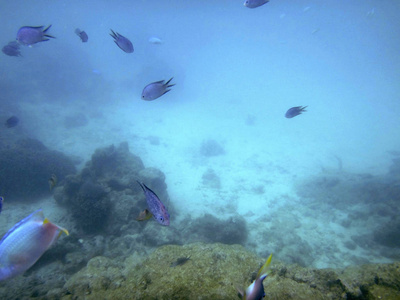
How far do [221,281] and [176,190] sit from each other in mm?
10652

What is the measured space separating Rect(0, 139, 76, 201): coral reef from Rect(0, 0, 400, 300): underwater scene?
0.06m

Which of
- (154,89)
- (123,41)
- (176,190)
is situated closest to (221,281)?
(154,89)

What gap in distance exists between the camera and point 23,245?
1211 mm

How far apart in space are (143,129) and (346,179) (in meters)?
22.5

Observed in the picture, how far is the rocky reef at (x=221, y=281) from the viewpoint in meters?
2.14

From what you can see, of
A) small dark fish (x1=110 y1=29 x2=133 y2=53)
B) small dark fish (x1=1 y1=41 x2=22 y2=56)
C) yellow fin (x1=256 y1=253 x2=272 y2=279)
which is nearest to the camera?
yellow fin (x1=256 y1=253 x2=272 y2=279)

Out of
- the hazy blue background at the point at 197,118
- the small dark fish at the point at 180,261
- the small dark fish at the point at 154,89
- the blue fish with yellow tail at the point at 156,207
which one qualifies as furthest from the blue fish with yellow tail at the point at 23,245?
the hazy blue background at the point at 197,118

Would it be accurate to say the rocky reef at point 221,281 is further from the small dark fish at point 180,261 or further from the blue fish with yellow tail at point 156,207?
the blue fish with yellow tail at point 156,207

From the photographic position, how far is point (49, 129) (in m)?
18.6

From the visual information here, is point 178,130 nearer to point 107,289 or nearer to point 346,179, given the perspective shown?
point 346,179

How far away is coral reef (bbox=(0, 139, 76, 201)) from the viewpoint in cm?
871

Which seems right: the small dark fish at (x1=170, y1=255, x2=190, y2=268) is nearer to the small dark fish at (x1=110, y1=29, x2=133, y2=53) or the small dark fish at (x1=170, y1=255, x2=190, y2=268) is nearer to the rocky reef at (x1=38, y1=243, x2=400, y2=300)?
the rocky reef at (x1=38, y1=243, x2=400, y2=300)

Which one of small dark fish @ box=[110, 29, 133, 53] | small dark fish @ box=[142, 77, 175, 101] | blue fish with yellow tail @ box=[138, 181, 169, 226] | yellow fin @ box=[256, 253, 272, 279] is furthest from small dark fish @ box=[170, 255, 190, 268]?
small dark fish @ box=[110, 29, 133, 53]

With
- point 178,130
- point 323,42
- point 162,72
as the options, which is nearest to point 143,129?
point 178,130
